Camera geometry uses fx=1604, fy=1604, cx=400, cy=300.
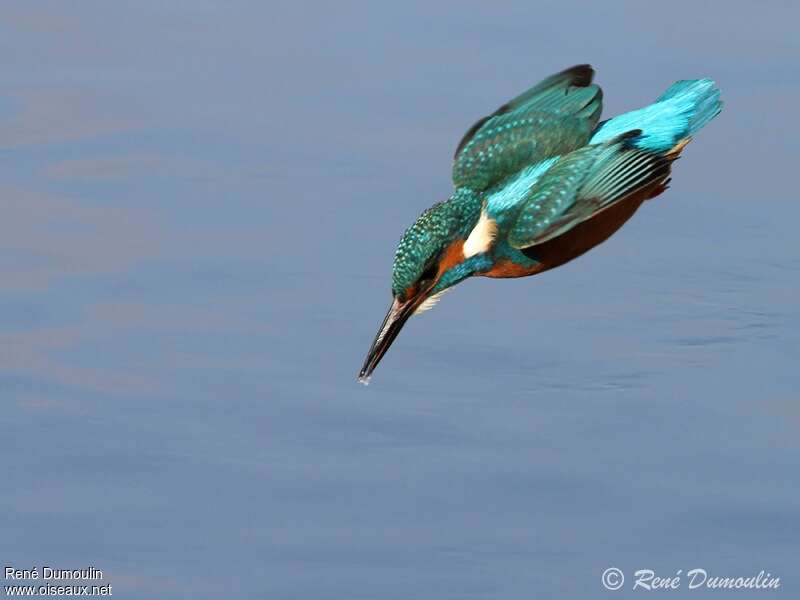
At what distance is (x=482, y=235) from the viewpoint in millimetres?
4266

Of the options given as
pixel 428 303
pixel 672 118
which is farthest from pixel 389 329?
pixel 672 118

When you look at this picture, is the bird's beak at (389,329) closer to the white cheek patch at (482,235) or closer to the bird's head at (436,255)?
the bird's head at (436,255)

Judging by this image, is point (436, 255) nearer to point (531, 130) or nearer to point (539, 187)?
point (539, 187)

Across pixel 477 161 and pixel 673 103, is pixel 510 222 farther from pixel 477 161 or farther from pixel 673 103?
pixel 673 103

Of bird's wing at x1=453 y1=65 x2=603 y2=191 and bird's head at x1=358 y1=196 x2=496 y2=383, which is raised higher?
bird's wing at x1=453 y1=65 x2=603 y2=191

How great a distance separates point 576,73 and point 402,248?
0.86 metres

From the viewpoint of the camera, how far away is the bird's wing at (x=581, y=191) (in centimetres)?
425

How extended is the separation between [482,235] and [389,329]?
14.3 inches

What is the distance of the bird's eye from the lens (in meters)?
4.23

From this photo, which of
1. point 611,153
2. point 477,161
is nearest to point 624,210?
point 611,153

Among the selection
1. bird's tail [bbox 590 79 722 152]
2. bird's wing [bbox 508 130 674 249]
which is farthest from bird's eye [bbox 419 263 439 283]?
bird's tail [bbox 590 79 722 152]

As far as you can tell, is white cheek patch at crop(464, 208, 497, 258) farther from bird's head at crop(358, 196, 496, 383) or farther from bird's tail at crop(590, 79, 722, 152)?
bird's tail at crop(590, 79, 722, 152)

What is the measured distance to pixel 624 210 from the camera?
433cm

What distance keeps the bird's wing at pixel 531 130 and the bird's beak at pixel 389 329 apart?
1.14 ft
